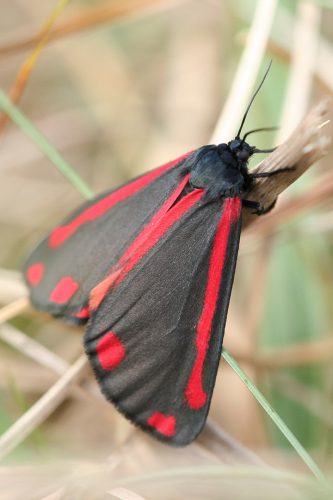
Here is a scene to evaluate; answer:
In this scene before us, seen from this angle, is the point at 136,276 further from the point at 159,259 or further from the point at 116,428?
the point at 116,428

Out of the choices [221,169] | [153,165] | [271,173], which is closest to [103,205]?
[221,169]

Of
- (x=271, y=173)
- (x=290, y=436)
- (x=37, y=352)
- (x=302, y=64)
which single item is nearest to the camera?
(x=290, y=436)

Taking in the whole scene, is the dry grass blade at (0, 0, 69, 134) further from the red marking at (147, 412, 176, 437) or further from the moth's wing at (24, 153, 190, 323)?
the red marking at (147, 412, 176, 437)

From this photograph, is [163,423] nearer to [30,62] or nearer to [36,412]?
[36,412]

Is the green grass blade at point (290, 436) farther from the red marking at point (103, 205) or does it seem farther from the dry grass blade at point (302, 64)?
the dry grass blade at point (302, 64)

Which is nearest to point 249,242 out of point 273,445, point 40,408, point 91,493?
point 273,445

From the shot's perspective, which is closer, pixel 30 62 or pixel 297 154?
pixel 297 154
